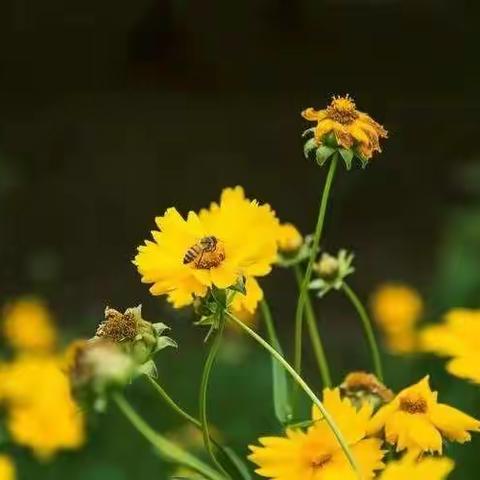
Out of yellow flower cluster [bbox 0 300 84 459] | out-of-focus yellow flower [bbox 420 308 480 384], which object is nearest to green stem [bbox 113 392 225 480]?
out-of-focus yellow flower [bbox 420 308 480 384]

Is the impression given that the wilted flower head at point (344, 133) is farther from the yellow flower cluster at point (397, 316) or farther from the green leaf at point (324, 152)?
the yellow flower cluster at point (397, 316)

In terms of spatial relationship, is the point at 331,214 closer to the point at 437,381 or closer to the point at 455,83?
the point at 455,83

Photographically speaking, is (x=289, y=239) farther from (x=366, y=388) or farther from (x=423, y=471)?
(x=423, y=471)

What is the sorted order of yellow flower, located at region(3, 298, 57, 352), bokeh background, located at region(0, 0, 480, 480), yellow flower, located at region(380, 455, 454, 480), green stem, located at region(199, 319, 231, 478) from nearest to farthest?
1. yellow flower, located at region(380, 455, 454, 480)
2. green stem, located at region(199, 319, 231, 478)
3. yellow flower, located at region(3, 298, 57, 352)
4. bokeh background, located at region(0, 0, 480, 480)

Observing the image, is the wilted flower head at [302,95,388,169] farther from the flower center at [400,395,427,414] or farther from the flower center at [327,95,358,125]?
the flower center at [400,395,427,414]

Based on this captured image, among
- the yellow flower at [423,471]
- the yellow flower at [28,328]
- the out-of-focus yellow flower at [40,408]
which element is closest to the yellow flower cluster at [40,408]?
the out-of-focus yellow flower at [40,408]

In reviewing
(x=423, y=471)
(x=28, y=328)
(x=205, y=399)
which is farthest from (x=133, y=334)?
(x=28, y=328)
